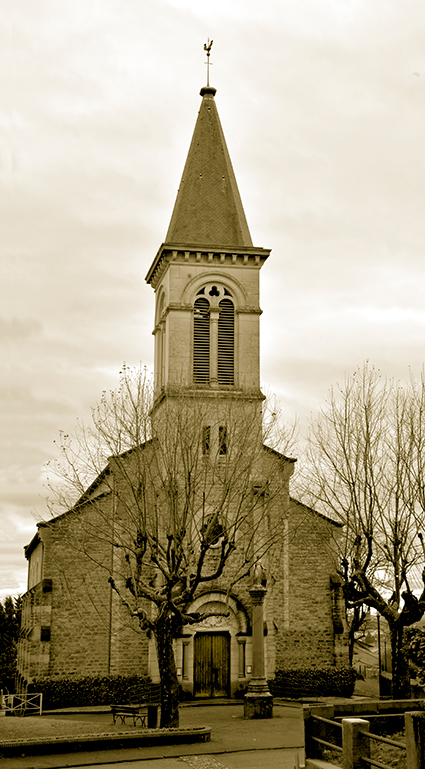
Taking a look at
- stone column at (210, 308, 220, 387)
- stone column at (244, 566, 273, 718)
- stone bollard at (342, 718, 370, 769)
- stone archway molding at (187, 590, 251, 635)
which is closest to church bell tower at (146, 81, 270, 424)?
stone column at (210, 308, 220, 387)

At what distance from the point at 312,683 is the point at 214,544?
5914 millimetres

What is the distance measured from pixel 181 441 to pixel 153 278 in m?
13.5

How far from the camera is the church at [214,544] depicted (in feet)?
84.6

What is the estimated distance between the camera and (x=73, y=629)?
85.9ft

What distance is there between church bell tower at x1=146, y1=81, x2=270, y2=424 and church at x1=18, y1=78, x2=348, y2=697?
4 centimetres

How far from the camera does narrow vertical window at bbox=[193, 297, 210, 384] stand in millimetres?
28734

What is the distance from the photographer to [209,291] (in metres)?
29.6

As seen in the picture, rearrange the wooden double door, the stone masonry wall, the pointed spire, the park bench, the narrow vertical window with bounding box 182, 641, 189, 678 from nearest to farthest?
the park bench
the narrow vertical window with bounding box 182, 641, 189, 678
the wooden double door
the stone masonry wall
the pointed spire

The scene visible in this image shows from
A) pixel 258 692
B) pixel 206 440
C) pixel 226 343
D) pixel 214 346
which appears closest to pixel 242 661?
pixel 258 692

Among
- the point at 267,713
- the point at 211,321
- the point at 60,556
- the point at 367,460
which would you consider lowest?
the point at 267,713

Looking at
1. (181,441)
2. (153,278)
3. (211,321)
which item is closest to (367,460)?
(181,441)

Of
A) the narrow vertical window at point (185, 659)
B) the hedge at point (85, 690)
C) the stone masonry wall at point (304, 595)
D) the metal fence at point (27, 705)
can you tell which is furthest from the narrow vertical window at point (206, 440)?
the metal fence at point (27, 705)

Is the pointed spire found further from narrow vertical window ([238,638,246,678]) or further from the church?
narrow vertical window ([238,638,246,678])

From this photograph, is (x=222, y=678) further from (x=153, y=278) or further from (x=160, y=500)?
(x=153, y=278)
